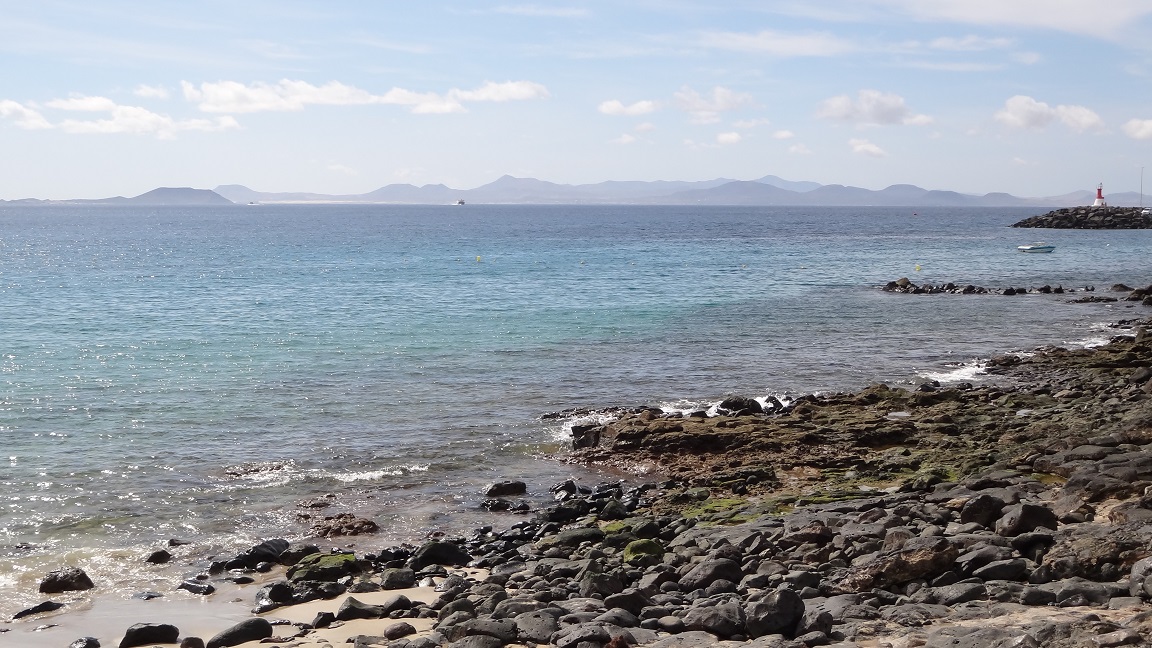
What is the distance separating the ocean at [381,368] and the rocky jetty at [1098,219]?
57.9m

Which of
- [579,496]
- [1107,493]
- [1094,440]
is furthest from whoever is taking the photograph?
[579,496]

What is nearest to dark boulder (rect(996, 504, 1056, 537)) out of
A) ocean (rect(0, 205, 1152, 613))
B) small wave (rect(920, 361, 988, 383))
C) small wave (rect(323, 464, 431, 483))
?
ocean (rect(0, 205, 1152, 613))

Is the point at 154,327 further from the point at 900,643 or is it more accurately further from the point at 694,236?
the point at 694,236

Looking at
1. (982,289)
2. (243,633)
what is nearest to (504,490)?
Result: (243,633)

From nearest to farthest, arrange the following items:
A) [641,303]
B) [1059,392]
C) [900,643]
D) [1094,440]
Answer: [900,643] → [1094,440] → [1059,392] → [641,303]

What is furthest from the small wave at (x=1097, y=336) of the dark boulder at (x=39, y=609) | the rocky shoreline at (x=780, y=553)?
the dark boulder at (x=39, y=609)

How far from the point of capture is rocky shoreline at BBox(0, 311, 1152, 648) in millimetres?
10756

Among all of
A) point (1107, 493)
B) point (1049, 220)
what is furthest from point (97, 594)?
point (1049, 220)

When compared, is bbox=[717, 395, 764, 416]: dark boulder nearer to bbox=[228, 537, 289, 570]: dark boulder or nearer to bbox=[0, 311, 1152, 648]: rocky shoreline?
bbox=[0, 311, 1152, 648]: rocky shoreline

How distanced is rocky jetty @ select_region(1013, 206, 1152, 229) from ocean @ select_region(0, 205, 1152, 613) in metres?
57.9

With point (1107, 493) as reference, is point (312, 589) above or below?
below

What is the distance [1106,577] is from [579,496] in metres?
10.9

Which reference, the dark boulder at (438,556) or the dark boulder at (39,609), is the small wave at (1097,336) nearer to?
the dark boulder at (438,556)

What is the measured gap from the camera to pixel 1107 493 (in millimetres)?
14617
